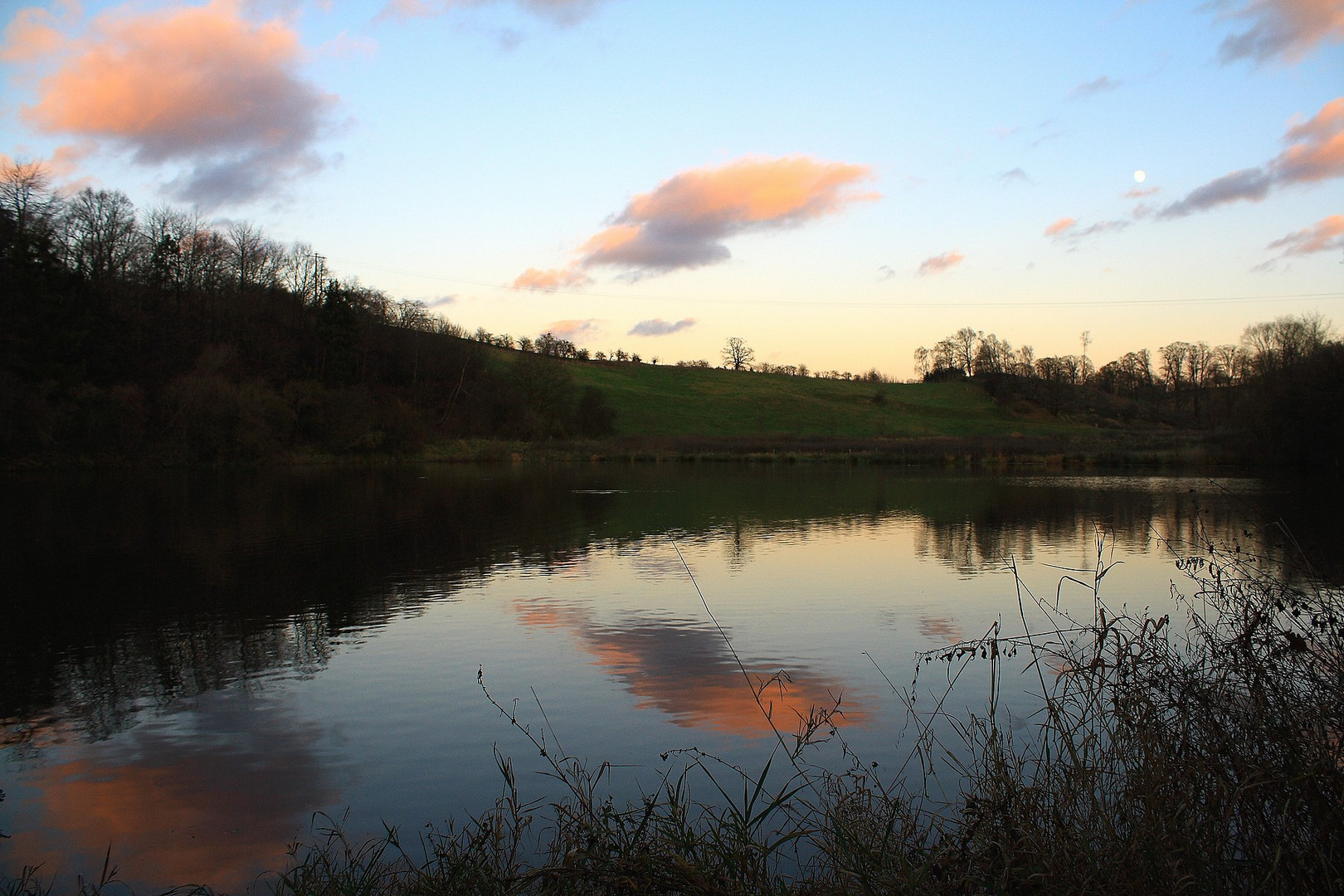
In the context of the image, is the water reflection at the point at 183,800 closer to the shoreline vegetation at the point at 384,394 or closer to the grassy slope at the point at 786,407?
→ the shoreline vegetation at the point at 384,394

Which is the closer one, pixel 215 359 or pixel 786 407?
pixel 215 359

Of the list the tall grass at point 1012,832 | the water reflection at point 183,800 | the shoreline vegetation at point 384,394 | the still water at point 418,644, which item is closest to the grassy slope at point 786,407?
the shoreline vegetation at point 384,394

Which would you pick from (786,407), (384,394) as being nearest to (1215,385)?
(786,407)

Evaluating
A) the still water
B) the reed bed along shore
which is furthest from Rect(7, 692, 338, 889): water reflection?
the reed bed along shore

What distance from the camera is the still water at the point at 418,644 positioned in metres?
6.52

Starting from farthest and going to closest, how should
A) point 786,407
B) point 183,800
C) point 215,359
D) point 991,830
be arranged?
1. point 786,407
2. point 215,359
3. point 183,800
4. point 991,830

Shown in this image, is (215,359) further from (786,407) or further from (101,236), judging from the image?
(786,407)

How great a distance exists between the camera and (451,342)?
78625 mm

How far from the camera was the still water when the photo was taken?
21.4 feet

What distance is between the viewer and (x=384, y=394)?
2761 inches

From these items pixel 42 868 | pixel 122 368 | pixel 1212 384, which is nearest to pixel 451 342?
pixel 122 368

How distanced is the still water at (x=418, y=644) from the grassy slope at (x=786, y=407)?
57.3m

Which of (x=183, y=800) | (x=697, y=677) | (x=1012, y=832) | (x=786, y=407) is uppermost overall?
(x=786, y=407)

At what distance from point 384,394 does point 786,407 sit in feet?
143
